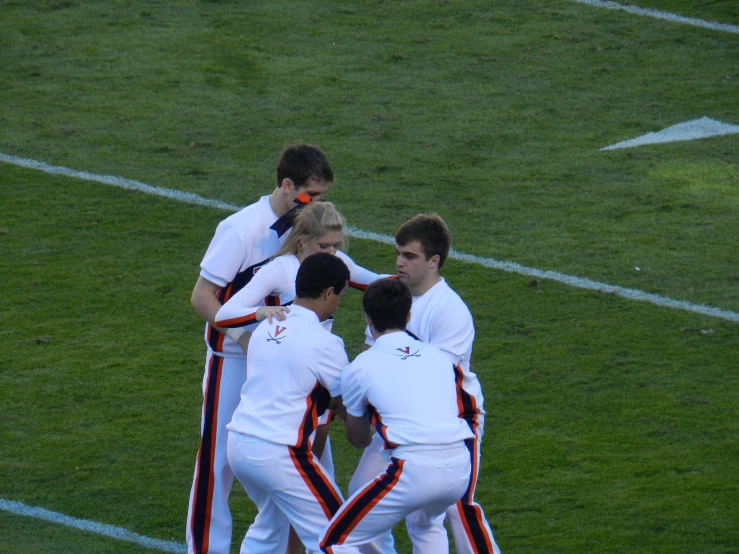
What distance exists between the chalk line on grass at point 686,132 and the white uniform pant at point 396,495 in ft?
19.4

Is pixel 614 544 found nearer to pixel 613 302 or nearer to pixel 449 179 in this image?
pixel 613 302

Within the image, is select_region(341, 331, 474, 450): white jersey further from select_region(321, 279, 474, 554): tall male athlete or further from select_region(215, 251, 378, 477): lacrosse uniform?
select_region(215, 251, 378, 477): lacrosse uniform

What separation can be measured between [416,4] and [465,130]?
10.3ft

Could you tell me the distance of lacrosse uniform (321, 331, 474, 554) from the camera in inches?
147

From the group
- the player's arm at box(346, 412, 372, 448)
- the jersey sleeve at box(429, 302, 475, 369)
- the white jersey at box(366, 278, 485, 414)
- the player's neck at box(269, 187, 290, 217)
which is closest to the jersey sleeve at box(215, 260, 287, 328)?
the player's neck at box(269, 187, 290, 217)

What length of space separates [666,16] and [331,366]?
30.1ft

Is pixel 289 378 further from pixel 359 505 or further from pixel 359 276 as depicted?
pixel 359 276

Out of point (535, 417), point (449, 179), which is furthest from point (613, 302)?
point (449, 179)

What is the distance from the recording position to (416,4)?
481 inches

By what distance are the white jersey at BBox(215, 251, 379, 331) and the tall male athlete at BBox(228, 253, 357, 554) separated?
6.5 inches

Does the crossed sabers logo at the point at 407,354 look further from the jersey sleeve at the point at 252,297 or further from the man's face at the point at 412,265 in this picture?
the jersey sleeve at the point at 252,297

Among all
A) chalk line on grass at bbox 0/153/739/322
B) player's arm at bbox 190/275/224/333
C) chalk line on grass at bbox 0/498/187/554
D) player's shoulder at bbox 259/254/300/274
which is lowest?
chalk line on grass at bbox 0/498/187/554

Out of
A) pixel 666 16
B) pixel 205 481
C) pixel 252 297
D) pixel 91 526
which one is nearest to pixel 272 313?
pixel 252 297

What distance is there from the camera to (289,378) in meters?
3.87
